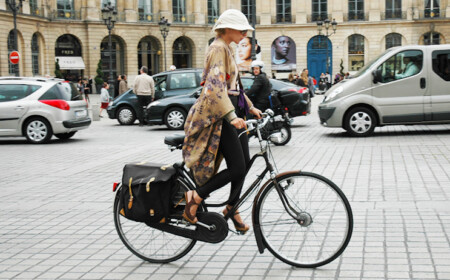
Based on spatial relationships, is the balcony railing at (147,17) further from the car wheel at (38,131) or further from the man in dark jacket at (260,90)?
the man in dark jacket at (260,90)

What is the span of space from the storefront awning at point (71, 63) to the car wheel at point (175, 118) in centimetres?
3729

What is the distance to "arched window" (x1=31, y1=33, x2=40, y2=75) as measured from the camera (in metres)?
52.7

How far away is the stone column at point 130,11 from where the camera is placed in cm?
5797

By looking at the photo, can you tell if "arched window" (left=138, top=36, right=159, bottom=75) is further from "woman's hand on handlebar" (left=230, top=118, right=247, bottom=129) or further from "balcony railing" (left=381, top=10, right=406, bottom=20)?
"woman's hand on handlebar" (left=230, top=118, right=247, bottom=129)

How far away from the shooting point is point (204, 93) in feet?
16.6

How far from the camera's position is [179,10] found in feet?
200

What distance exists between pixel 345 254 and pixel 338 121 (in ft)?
35.2

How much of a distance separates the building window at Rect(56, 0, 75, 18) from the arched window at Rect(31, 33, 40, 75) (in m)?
3.12

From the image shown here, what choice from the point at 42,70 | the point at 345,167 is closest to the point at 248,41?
the point at 42,70

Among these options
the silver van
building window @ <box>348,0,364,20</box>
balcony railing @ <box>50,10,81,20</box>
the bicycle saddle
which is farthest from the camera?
building window @ <box>348,0,364,20</box>

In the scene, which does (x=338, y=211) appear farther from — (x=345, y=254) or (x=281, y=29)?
(x=281, y=29)

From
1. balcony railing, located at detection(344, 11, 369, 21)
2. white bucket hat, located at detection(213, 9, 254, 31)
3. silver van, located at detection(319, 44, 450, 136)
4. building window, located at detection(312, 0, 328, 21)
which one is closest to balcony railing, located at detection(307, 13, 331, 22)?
building window, located at detection(312, 0, 328, 21)

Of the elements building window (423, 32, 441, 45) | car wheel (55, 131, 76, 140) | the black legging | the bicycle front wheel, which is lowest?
car wheel (55, 131, 76, 140)

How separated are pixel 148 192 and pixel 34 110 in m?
12.2
